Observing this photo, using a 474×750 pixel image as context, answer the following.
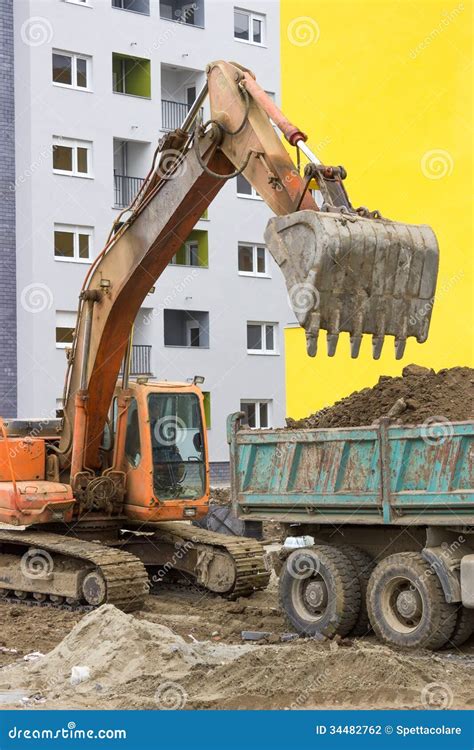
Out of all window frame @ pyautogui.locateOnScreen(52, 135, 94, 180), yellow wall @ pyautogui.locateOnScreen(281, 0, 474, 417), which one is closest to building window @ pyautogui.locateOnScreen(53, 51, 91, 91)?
window frame @ pyautogui.locateOnScreen(52, 135, 94, 180)

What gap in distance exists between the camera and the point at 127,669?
27.1ft

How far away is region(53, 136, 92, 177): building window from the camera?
30375 mm

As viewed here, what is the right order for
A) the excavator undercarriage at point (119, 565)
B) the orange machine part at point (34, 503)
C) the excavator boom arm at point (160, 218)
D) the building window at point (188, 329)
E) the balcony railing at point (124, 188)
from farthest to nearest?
the building window at point (188, 329), the balcony railing at point (124, 188), the orange machine part at point (34, 503), the excavator undercarriage at point (119, 565), the excavator boom arm at point (160, 218)

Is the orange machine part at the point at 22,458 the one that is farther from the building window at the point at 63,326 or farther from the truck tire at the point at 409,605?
the building window at the point at 63,326


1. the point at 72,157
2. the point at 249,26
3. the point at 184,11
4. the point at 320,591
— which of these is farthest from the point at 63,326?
the point at 320,591

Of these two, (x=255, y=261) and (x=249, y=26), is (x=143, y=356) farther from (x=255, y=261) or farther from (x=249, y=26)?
(x=249, y=26)

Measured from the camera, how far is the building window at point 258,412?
34.6 meters

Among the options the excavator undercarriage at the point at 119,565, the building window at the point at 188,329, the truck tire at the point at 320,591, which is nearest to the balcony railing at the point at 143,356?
the building window at the point at 188,329

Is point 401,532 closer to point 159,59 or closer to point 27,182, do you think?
point 27,182

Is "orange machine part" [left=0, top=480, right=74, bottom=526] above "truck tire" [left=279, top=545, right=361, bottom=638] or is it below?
above

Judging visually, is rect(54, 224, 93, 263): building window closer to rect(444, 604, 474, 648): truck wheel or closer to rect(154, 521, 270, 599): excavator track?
rect(154, 521, 270, 599): excavator track

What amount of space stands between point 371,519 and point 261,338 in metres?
25.8

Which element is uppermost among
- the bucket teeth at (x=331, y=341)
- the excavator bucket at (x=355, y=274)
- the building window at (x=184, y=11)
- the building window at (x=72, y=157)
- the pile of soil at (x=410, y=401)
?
the building window at (x=184, y=11)

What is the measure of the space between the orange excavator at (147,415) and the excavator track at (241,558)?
0.02m
